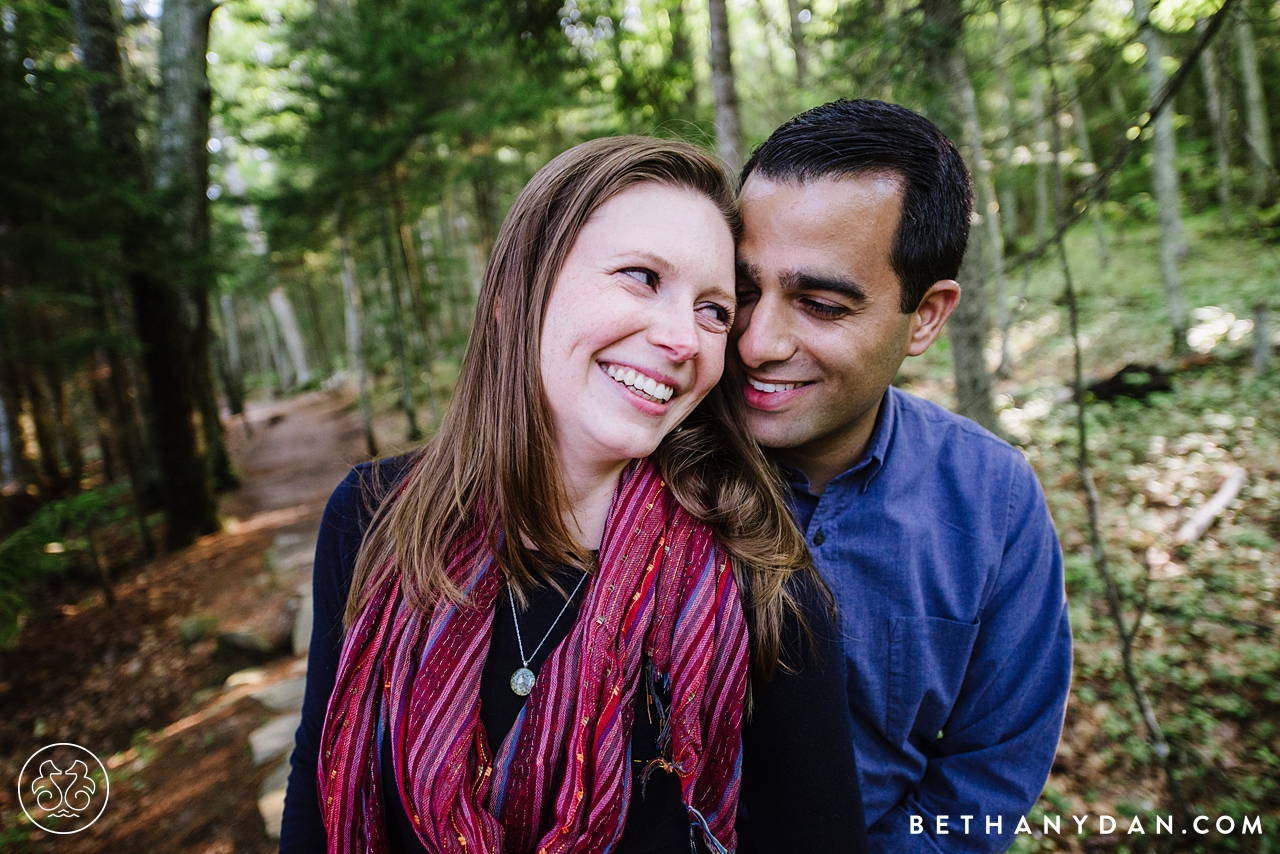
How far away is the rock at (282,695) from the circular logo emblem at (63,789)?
1000 millimetres

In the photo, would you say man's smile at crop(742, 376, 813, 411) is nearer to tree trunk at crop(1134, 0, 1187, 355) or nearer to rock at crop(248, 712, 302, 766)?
rock at crop(248, 712, 302, 766)

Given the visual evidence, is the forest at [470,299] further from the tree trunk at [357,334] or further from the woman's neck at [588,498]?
the woman's neck at [588,498]

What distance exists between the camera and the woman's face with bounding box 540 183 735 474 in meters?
1.34

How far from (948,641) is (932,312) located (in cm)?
97

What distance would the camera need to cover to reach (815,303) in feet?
5.42

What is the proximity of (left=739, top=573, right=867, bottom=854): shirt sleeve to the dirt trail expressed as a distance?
4.87 feet

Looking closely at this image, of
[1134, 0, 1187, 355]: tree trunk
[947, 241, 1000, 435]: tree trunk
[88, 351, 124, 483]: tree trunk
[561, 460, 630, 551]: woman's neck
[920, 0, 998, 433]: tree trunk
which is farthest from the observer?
[88, 351, 124, 483]: tree trunk

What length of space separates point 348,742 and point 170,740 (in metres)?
4.85

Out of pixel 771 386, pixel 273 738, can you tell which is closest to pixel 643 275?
pixel 771 386

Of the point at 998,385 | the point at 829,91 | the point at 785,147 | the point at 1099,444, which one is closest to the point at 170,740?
the point at 785,147

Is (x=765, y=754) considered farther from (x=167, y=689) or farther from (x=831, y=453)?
(x=167, y=689)

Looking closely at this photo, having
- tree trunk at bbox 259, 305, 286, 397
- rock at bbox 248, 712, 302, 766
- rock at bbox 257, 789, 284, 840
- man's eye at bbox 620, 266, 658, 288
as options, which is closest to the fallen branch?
man's eye at bbox 620, 266, 658, 288

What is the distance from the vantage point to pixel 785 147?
5.49ft

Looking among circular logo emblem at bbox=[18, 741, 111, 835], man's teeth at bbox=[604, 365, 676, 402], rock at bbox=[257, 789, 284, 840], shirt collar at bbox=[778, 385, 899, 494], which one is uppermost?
man's teeth at bbox=[604, 365, 676, 402]
